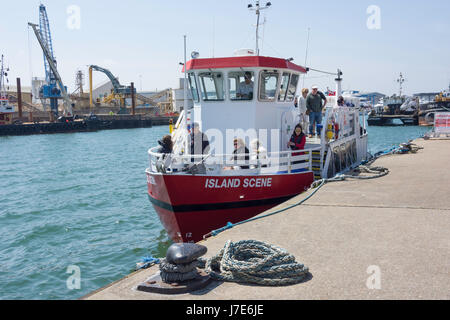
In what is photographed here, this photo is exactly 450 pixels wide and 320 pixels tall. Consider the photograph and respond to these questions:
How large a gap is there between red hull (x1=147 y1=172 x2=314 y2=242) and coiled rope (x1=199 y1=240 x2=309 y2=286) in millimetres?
3977

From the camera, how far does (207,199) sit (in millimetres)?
8875

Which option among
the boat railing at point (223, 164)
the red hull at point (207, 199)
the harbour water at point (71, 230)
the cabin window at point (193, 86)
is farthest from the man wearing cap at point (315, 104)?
the harbour water at point (71, 230)

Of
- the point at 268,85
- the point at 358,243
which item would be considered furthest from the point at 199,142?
the point at 358,243

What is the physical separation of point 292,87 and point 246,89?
1.95 metres

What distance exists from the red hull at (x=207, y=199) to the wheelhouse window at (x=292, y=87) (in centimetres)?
344

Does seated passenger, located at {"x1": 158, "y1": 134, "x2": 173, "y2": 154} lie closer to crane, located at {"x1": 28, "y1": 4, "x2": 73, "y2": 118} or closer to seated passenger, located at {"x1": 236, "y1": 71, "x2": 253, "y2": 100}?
seated passenger, located at {"x1": 236, "y1": 71, "x2": 253, "y2": 100}

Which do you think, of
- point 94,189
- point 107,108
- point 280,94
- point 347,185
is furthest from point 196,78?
point 107,108

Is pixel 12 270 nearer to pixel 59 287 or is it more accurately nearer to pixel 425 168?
pixel 59 287

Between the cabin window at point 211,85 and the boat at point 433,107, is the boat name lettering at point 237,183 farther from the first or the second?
the boat at point 433,107

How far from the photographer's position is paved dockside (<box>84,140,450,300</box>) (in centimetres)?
423

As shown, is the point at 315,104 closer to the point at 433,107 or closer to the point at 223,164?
the point at 223,164

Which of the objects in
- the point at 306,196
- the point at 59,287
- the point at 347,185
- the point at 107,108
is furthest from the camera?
the point at 107,108
